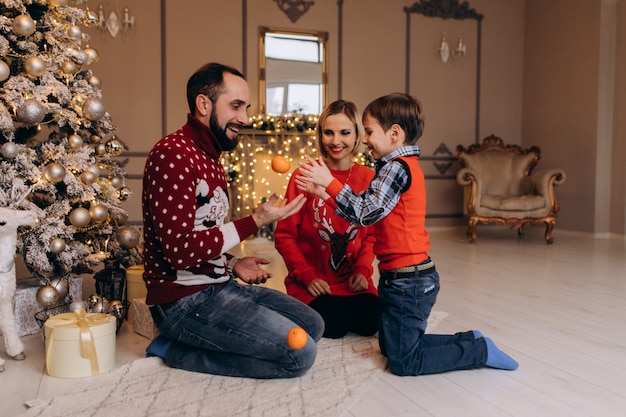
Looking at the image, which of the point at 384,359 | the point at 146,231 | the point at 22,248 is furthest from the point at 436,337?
the point at 22,248

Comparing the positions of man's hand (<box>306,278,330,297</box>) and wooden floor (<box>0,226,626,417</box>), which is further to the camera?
man's hand (<box>306,278,330,297</box>)

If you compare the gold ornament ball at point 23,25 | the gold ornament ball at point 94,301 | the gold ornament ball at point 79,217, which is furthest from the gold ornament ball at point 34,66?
the gold ornament ball at point 94,301

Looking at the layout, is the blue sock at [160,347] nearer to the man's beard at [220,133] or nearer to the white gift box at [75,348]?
the white gift box at [75,348]

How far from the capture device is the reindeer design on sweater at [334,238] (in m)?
2.66

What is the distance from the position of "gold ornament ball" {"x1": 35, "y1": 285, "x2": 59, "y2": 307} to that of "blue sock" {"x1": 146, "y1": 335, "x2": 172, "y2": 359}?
2.07 feet

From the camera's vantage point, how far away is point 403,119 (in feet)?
6.98

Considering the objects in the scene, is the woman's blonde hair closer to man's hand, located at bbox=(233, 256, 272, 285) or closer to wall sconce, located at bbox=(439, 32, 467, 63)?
man's hand, located at bbox=(233, 256, 272, 285)

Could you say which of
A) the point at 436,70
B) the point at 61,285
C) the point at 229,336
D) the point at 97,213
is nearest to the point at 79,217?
the point at 97,213

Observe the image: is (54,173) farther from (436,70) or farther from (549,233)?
(436,70)

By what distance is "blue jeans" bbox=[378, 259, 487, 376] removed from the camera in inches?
81.6

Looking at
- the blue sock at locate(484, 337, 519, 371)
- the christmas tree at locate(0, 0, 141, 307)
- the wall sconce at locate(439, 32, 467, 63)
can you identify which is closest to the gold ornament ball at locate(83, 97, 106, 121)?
the christmas tree at locate(0, 0, 141, 307)

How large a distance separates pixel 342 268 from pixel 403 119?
0.85m

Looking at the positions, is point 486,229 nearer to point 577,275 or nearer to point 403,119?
point 577,275

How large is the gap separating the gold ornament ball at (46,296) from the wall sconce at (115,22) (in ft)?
14.3
